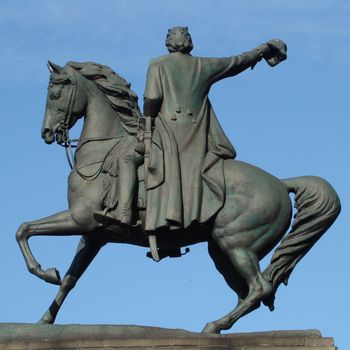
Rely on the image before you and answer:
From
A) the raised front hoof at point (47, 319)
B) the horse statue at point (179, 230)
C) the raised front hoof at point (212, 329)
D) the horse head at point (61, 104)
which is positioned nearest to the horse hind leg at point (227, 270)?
the horse statue at point (179, 230)

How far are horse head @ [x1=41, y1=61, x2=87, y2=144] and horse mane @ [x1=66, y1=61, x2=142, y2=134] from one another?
0.69 ft

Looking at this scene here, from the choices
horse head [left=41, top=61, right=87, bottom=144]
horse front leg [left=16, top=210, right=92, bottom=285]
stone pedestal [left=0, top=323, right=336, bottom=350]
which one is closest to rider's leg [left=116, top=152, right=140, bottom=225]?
horse front leg [left=16, top=210, right=92, bottom=285]

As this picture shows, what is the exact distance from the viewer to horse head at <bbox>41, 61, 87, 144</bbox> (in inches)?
948

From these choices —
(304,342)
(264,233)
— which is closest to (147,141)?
(264,233)

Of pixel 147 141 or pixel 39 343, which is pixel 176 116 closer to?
pixel 147 141

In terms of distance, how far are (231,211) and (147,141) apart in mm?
1534

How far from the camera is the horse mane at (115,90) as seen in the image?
952 inches

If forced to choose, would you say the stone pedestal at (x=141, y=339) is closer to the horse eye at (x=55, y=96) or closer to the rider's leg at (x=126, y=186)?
the rider's leg at (x=126, y=186)

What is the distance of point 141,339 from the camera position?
22.2 m

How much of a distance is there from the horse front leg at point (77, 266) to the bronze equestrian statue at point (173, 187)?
14mm

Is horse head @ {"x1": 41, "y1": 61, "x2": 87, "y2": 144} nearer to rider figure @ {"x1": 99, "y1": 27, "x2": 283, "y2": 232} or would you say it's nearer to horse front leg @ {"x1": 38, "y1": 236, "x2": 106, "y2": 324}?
rider figure @ {"x1": 99, "y1": 27, "x2": 283, "y2": 232}

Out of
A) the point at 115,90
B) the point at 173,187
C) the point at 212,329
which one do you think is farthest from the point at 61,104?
the point at 212,329

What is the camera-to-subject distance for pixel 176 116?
23.8m

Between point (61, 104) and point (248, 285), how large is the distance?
12.2ft
